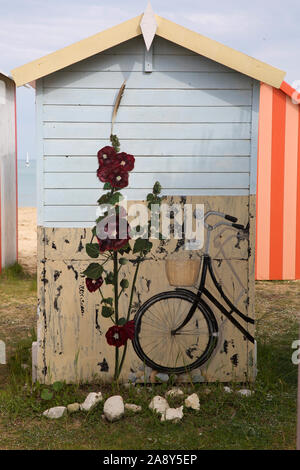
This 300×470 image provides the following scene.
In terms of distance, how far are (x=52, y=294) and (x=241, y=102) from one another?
2.28 meters

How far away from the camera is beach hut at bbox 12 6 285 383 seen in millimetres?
5086

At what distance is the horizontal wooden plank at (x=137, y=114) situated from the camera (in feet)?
16.7

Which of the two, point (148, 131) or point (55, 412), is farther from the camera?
point (148, 131)

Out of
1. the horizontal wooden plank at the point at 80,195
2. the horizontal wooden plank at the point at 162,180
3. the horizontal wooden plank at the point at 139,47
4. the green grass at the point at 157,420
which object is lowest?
the green grass at the point at 157,420

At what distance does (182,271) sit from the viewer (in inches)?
205

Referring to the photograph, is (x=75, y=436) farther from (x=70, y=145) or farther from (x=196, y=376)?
(x=70, y=145)

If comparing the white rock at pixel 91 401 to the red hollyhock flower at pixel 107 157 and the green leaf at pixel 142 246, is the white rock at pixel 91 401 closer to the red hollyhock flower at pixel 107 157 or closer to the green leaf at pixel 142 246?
the green leaf at pixel 142 246

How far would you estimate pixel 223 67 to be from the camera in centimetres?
512

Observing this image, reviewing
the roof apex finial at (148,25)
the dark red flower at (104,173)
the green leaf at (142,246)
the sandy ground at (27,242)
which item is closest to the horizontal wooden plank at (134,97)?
the roof apex finial at (148,25)

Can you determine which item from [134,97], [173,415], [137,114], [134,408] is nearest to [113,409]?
[134,408]

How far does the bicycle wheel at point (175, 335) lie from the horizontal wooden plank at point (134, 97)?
1.61m

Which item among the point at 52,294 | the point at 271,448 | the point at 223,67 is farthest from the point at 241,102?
the point at 271,448

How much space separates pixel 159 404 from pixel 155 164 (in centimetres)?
194

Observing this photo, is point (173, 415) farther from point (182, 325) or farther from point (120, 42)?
point (120, 42)
